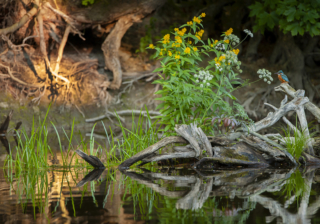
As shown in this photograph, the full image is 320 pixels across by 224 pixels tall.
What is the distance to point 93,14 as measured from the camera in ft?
35.4

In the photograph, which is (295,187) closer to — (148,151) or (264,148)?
(264,148)

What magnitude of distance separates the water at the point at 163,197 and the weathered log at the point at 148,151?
23 cm

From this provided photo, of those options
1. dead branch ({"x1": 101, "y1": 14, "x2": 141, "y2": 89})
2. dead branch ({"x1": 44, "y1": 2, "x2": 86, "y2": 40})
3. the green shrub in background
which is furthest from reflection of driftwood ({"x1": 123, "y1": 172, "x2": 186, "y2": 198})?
dead branch ({"x1": 101, "y1": 14, "x2": 141, "y2": 89})

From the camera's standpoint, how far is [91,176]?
136 inches

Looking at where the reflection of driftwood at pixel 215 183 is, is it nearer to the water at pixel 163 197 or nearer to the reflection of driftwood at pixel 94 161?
the water at pixel 163 197

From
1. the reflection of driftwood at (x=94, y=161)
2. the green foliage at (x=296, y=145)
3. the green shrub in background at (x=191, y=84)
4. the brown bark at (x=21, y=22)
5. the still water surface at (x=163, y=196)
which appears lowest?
the still water surface at (x=163, y=196)

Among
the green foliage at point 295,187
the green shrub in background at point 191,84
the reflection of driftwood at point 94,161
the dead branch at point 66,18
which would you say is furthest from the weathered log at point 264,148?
the dead branch at point 66,18

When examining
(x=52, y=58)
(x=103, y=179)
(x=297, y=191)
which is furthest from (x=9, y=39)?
(x=297, y=191)

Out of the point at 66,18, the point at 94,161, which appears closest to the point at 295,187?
the point at 94,161

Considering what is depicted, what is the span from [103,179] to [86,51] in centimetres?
1040

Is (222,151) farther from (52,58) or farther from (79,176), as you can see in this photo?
(52,58)

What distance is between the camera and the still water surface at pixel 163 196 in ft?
6.54

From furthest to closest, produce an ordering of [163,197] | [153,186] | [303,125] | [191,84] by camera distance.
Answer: [191,84], [303,125], [153,186], [163,197]

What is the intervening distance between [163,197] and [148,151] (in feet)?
4.54
